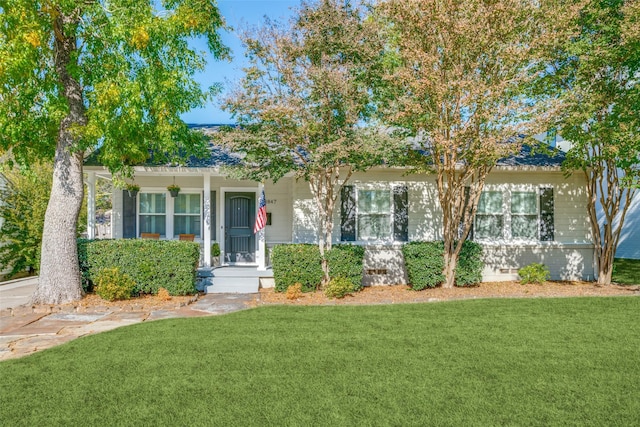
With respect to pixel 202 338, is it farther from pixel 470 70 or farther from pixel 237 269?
pixel 470 70

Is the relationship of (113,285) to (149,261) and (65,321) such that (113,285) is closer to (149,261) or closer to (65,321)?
(149,261)

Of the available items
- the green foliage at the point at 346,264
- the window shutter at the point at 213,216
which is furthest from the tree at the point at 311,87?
the window shutter at the point at 213,216

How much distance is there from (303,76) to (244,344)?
5.30 m

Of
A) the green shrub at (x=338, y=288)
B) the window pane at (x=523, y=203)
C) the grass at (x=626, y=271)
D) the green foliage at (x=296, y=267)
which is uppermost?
the window pane at (x=523, y=203)

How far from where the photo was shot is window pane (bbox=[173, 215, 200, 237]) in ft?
39.5

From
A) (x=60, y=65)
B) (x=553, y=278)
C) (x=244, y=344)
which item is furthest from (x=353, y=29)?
(x=553, y=278)

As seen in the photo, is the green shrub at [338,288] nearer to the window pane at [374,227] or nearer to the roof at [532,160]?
the window pane at [374,227]

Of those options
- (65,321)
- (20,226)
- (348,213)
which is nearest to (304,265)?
(348,213)

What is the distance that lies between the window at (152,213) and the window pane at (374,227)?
5441 mm

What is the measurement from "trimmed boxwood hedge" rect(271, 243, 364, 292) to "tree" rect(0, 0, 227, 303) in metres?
3.20

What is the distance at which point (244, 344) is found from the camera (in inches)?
223

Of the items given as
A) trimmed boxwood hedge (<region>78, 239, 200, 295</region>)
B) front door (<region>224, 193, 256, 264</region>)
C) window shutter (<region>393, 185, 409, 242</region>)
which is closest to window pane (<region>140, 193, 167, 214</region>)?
front door (<region>224, 193, 256, 264</region>)

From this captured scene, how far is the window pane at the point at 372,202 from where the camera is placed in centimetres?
1125

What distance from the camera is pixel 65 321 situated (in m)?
7.15
